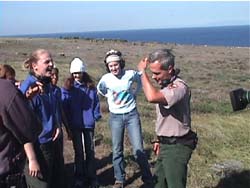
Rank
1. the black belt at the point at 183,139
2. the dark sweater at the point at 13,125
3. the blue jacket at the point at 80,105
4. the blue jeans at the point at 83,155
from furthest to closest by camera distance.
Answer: the blue jeans at the point at 83,155, the blue jacket at the point at 80,105, the black belt at the point at 183,139, the dark sweater at the point at 13,125

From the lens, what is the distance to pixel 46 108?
19.8ft

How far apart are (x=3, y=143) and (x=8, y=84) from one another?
492 millimetres

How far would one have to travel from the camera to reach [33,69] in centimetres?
584

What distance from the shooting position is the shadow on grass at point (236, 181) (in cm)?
805

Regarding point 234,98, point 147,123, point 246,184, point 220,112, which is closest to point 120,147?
point 246,184

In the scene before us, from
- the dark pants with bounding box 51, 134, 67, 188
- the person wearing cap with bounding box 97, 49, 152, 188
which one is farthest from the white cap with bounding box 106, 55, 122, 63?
the dark pants with bounding box 51, 134, 67, 188

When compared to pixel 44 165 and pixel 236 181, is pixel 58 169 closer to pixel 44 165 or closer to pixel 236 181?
pixel 44 165

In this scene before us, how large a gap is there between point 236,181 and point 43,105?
375 centimetres

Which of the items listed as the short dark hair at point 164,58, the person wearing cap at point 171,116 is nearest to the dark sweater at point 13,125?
the person wearing cap at point 171,116

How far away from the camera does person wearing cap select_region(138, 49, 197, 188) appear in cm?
548

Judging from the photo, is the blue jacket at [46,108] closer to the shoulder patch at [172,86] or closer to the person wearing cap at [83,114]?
the person wearing cap at [83,114]

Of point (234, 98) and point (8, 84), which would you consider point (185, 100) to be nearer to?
point (234, 98)

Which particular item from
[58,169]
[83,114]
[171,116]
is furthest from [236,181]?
[58,169]

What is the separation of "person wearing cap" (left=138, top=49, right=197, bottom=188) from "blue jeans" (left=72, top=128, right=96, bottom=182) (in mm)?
1955
